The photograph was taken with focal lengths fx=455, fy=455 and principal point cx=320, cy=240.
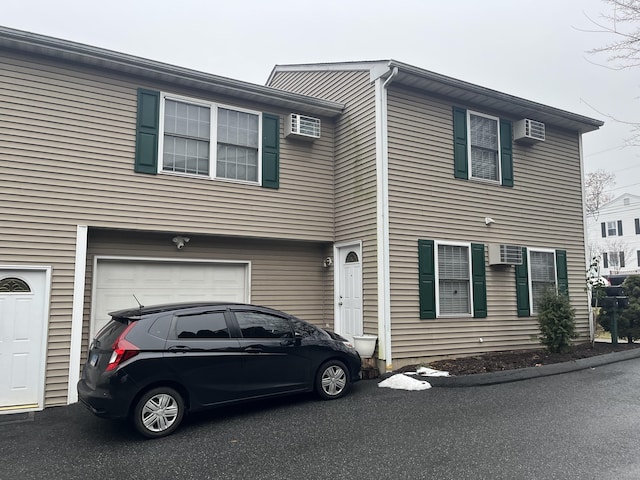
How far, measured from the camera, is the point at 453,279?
28.8 feet

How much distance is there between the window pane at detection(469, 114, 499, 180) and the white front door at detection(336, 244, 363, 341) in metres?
3.05

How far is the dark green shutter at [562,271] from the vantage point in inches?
395

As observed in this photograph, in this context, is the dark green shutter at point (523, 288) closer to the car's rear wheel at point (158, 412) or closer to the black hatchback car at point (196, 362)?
the black hatchback car at point (196, 362)

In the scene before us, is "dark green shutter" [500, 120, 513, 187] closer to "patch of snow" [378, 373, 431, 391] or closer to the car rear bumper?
"patch of snow" [378, 373, 431, 391]

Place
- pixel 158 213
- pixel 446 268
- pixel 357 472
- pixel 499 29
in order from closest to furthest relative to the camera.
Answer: pixel 357 472
pixel 158 213
pixel 446 268
pixel 499 29

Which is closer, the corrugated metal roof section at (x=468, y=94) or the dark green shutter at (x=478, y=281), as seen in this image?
the corrugated metal roof section at (x=468, y=94)

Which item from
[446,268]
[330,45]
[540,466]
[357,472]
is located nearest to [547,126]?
[446,268]

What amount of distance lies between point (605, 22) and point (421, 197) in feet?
12.7

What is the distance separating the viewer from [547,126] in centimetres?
1046

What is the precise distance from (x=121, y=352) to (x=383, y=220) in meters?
4.76

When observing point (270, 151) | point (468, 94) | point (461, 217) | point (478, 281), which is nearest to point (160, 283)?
point (270, 151)

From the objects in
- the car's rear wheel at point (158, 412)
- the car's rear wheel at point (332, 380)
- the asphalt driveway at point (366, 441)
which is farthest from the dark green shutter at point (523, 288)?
the car's rear wheel at point (158, 412)

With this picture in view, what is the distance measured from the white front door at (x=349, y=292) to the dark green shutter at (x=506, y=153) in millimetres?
3686

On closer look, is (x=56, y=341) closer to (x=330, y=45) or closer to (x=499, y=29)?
(x=499, y=29)
